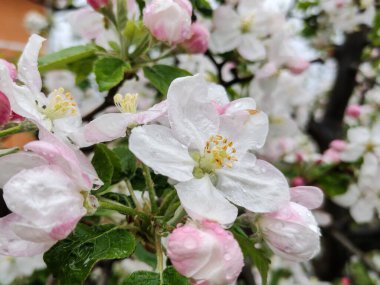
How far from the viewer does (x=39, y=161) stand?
2.30 ft

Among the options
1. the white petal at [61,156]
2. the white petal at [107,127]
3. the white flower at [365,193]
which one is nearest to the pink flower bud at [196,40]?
the white petal at [107,127]

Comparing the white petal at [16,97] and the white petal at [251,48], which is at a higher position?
the white petal at [16,97]

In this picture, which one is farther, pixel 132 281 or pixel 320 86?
pixel 320 86

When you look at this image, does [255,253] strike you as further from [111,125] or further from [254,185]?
[111,125]

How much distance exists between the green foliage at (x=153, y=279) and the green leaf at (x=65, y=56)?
606 millimetres

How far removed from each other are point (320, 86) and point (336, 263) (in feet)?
7.47

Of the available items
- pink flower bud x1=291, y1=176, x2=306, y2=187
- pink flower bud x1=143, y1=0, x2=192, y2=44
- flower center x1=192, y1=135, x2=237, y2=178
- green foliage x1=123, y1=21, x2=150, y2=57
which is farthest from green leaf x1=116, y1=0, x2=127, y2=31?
pink flower bud x1=291, y1=176, x2=306, y2=187

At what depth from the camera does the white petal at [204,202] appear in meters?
0.71

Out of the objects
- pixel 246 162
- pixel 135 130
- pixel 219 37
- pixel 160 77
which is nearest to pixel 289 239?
pixel 246 162

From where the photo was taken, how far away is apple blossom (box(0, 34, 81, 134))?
2.53 feet

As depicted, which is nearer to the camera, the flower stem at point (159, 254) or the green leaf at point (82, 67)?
the flower stem at point (159, 254)

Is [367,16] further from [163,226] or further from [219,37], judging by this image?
[163,226]

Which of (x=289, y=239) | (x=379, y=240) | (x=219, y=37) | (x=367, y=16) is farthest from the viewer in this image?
(x=379, y=240)

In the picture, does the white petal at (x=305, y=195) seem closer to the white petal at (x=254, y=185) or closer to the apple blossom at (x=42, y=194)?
the white petal at (x=254, y=185)
